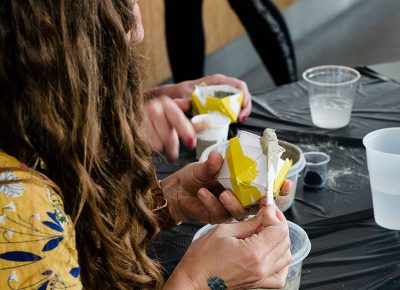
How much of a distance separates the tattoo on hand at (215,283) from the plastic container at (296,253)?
109 mm

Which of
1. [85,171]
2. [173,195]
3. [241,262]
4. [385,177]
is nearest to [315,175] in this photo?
[385,177]

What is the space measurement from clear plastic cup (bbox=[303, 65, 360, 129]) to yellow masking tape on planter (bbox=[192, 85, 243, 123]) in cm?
20

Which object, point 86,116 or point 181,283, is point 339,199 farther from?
point 86,116

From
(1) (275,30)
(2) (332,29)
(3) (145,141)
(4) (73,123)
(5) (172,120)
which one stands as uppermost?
(4) (73,123)

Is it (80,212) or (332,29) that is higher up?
(80,212)

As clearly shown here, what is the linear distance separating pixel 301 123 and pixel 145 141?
0.65 m

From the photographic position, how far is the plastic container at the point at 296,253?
969 millimetres

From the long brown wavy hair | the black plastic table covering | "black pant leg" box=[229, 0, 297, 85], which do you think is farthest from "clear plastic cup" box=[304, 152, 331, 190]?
"black pant leg" box=[229, 0, 297, 85]

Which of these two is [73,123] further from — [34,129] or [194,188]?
[194,188]

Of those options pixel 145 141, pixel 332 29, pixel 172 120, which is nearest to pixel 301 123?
pixel 172 120

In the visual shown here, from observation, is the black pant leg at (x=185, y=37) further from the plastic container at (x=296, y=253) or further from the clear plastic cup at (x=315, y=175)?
the plastic container at (x=296, y=253)

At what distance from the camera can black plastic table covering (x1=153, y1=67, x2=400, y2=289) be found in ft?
3.32

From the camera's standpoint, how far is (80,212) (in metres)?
0.89

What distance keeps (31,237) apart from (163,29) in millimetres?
2719
